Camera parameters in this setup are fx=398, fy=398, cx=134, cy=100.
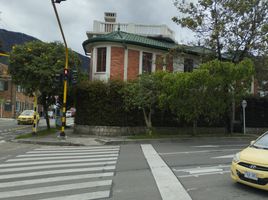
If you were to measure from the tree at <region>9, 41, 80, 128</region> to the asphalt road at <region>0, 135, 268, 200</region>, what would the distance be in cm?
1162

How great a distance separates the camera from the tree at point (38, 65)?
2633 cm

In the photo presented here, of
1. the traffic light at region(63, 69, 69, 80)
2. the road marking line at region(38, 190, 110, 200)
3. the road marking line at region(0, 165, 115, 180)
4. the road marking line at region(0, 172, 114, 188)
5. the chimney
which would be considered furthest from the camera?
the chimney

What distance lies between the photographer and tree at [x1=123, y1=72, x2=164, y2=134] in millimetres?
24922

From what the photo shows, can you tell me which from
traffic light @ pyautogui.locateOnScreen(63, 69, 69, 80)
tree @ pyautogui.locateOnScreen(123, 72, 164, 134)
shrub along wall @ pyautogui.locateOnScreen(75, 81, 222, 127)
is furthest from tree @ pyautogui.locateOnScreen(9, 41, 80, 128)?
tree @ pyautogui.locateOnScreen(123, 72, 164, 134)

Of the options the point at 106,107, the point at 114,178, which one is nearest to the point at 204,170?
the point at 114,178

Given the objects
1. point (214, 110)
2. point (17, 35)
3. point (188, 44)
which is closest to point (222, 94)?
point (214, 110)

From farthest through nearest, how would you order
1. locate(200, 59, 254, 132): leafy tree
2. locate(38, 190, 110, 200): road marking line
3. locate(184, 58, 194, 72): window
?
locate(184, 58, 194, 72): window → locate(200, 59, 254, 132): leafy tree → locate(38, 190, 110, 200): road marking line

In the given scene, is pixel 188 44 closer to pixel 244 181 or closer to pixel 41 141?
pixel 41 141

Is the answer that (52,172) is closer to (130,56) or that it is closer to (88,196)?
(88,196)

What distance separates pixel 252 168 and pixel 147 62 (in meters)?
23.8

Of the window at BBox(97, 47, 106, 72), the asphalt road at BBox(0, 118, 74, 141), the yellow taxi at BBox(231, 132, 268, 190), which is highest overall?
the window at BBox(97, 47, 106, 72)

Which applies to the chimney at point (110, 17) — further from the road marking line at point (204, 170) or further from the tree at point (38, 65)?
the road marking line at point (204, 170)

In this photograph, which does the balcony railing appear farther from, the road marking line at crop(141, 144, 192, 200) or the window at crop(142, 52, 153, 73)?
the road marking line at crop(141, 144, 192, 200)

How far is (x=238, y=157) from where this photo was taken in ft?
29.7
